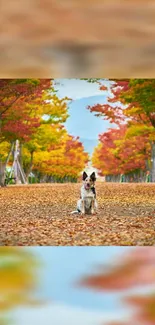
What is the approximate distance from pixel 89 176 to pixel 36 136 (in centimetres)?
979

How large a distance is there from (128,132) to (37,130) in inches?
99.4

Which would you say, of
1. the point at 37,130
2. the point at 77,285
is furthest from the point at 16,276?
the point at 37,130

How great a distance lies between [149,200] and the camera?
9.50 m

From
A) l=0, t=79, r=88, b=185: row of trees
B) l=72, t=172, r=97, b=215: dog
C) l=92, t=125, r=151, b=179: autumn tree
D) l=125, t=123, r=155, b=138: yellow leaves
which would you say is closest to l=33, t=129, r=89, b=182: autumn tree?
l=0, t=79, r=88, b=185: row of trees

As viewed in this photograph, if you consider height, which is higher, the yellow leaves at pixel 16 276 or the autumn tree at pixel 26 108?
the autumn tree at pixel 26 108

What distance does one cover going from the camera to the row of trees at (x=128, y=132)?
445 inches

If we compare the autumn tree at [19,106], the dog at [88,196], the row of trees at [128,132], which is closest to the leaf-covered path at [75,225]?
the dog at [88,196]

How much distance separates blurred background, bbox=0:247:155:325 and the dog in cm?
118

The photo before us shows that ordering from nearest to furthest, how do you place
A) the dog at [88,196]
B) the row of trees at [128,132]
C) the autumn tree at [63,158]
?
1. the dog at [88,196]
2. the row of trees at [128,132]
3. the autumn tree at [63,158]

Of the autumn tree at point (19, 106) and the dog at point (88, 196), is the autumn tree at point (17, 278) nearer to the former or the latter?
the dog at point (88, 196)

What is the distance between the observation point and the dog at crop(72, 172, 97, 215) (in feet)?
21.1
